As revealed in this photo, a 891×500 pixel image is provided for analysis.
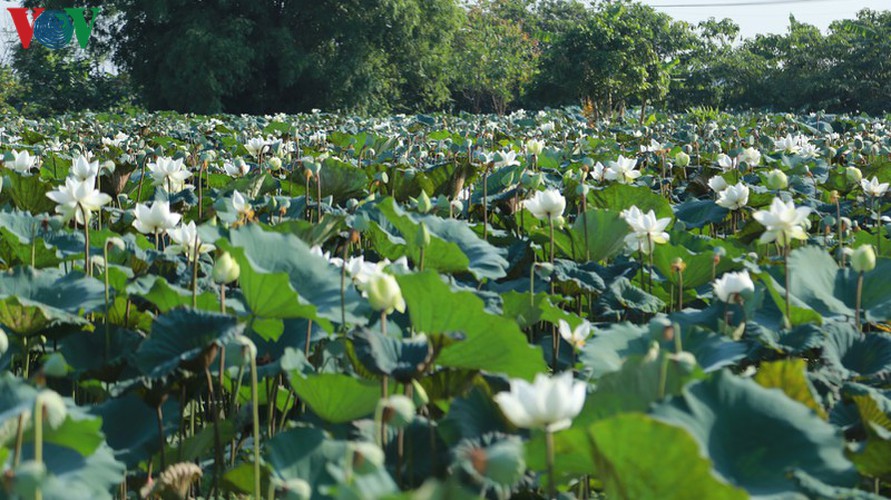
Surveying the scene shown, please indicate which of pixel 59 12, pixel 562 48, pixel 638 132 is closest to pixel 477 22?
pixel 59 12

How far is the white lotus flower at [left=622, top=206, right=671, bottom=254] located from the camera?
77.2 inches

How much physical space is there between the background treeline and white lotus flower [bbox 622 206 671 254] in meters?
11.6

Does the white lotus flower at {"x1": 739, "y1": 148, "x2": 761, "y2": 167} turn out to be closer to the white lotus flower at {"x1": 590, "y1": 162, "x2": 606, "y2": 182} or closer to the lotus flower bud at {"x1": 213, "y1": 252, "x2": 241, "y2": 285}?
the white lotus flower at {"x1": 590, "y1": 162, "x2": 606, "y2": 182}

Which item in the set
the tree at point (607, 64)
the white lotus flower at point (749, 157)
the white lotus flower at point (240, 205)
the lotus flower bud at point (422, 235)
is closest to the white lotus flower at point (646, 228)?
the lotus flower bud at point (422, 235)

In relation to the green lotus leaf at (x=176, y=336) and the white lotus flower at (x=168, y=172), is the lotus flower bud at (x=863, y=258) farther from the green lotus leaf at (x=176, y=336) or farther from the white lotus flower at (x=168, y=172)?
the white lotus flower at (x=168, y=172)

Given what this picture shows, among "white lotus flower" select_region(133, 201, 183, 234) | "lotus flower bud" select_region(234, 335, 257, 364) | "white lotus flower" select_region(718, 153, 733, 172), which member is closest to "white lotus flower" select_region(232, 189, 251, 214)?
"white lotus flower" select_region(133, 201, 183, 234)

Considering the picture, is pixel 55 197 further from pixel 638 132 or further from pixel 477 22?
pixel 477 22

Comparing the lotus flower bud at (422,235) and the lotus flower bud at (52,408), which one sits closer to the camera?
the lotus flower bud at (52,408)

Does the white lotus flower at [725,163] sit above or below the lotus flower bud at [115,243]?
above

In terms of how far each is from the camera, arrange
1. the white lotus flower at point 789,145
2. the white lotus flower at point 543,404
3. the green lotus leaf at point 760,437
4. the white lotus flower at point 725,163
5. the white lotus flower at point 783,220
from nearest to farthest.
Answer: the white lotus flower at point 543,404 < the green lotus leaf at point 760,437 < the white lotus flower at point 783,220 < the white lotus flower at point 725,163 < the white lotus flower at point 789,145

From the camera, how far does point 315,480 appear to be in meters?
1.08

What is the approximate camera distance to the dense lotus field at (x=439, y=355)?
0.99 meters

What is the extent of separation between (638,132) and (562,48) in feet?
29.7

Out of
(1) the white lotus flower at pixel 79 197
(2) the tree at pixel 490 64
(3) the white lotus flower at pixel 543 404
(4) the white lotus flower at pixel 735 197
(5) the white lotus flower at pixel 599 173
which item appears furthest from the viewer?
(2) the tree at pixel 490 64
